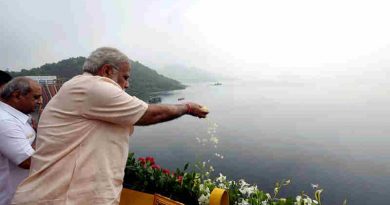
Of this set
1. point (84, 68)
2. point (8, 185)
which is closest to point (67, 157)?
point (84, 68)

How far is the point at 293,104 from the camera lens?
105 meters

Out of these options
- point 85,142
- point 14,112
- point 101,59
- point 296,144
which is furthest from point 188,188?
Result: point 296,144

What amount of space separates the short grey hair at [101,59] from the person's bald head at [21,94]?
0.85m

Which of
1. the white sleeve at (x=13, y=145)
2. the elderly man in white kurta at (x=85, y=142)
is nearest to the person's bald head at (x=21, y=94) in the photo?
the white sleeve at (x=13, y=145)

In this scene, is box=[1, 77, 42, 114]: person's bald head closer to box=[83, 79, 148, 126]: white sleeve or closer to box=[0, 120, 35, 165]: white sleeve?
box=[0, 120, 35, 165]: white sleeve

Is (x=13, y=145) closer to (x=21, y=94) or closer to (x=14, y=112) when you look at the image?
(x=14, y=112)

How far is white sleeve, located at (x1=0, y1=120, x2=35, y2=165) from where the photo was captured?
2172mm

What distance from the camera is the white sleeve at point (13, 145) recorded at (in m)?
2.17

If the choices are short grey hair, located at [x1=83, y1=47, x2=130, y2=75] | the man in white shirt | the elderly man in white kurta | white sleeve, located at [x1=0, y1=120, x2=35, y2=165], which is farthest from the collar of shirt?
short grey hair, located at [x1=83, y1=47, x2=130, y2=75]

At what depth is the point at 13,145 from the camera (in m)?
2.19

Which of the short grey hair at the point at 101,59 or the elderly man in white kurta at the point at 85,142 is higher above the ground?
the short grey hair at the point at 101,59

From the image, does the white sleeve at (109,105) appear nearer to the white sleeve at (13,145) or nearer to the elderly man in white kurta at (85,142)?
the elderly man in white kurta at (85,142)

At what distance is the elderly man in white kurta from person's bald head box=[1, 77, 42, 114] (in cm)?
77

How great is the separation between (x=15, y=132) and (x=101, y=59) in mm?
905
